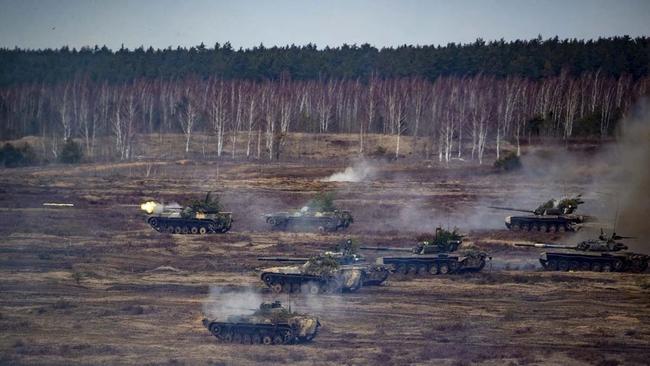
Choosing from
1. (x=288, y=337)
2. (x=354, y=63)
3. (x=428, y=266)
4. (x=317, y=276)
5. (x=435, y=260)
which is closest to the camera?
(x=288, y=337)

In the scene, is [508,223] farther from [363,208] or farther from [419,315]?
[419,315]

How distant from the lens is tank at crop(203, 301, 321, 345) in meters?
29.1

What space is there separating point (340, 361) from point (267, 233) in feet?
98.9

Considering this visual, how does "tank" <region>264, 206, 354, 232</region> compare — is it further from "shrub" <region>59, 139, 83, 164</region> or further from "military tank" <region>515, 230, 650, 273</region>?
"shrub" <region>59, 139, 83, 164</region>

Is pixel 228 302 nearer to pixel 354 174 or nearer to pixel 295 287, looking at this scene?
pixel 295 287

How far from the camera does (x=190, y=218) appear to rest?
56.0 metres

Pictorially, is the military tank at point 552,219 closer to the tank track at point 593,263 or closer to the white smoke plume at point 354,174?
the tank track at point 593,263

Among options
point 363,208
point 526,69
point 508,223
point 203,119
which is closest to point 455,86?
point 526,69

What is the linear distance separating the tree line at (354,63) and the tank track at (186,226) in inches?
3081

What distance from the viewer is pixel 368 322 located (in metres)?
32.5

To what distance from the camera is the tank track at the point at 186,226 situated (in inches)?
2205

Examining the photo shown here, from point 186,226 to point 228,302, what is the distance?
71.0ft

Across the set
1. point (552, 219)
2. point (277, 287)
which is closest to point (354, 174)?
point (552, 219)

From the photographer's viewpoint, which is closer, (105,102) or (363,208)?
(363,208)
